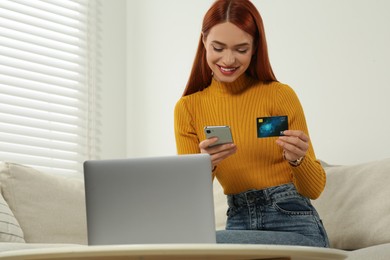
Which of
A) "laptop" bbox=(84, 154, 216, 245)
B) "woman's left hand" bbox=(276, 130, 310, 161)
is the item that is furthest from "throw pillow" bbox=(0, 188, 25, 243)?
"laptop" bbox=(84, 154, 216, 245)

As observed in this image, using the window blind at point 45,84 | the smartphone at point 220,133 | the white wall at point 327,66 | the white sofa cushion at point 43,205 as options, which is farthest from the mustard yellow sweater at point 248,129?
the window blind at point 45,84

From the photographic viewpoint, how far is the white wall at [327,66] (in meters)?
2.90

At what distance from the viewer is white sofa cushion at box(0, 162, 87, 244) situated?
2656mm

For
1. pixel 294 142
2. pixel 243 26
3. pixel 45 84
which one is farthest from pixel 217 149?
pixel 45 84

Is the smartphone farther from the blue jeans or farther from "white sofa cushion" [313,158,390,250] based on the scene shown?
"white sofa cushion" [313,158,390,250]

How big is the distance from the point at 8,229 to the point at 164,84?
1.46 meters

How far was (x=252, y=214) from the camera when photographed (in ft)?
6.45

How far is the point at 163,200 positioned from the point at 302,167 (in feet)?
2.25

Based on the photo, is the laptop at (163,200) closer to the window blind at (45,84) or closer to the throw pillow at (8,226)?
the throw pillow at (8,226)

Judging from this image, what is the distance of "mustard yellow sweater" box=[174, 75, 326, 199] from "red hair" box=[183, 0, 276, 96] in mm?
44

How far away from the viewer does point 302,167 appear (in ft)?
6.32

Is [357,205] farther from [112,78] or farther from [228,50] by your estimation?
[112,78]

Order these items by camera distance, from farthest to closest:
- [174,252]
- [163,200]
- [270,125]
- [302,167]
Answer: [302,167] → [270,125] → [163,200] → [174,252]

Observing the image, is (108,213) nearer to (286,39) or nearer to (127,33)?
(286,39)
